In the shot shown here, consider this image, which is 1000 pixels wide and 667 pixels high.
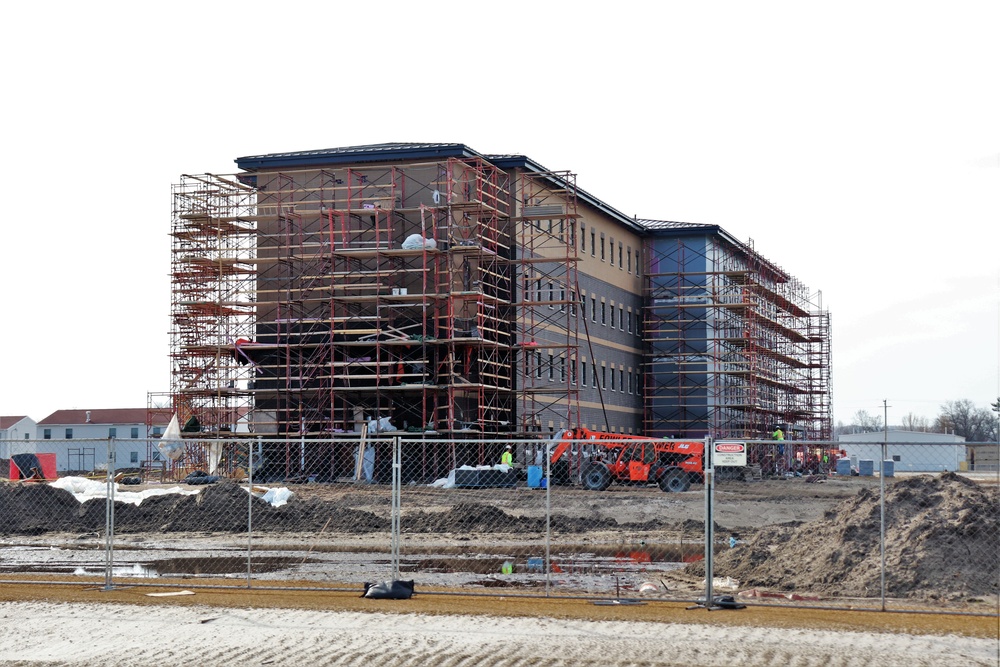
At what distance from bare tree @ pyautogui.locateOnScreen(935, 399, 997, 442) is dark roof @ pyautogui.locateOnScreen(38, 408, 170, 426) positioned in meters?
80.9

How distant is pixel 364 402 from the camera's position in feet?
167

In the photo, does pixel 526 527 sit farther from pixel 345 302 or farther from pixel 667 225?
pixel 667 225

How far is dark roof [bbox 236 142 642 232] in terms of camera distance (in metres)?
51.9

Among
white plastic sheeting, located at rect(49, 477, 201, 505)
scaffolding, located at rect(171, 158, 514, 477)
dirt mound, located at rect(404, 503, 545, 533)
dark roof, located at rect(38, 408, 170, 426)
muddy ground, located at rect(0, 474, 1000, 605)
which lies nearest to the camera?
muddy ground, located at rect(0, 474, 1000, 605)

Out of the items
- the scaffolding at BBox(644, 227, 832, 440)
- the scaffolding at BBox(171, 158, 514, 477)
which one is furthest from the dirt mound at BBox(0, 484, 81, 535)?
the scaffolding at BBox(644, 227, 832, 440)

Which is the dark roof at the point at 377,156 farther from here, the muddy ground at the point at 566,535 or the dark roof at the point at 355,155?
the muddy ground at the point at 566,535

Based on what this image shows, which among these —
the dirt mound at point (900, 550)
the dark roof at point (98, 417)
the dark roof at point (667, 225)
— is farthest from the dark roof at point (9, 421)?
the dirt mound at point (900, 550)

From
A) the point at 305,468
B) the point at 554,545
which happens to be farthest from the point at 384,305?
the point at 554,545

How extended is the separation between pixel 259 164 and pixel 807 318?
155ft

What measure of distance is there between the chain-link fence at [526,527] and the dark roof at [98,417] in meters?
70.8

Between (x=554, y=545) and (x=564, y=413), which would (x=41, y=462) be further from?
(x=554, y=545)

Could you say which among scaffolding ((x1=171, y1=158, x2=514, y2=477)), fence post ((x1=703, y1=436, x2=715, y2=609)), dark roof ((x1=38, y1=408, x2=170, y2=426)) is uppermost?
scaffolding ((x1=171, y1=158, x2=514, y2=477))

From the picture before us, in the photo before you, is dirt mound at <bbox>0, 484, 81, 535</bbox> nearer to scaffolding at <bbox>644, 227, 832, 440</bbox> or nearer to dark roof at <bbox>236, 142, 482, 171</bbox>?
dark roof at <bbox>236, 142, 482, 171</bbox>

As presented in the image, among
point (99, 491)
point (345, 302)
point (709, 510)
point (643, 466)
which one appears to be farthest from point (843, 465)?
point (709, 510)
